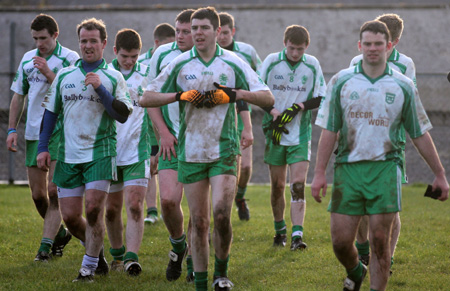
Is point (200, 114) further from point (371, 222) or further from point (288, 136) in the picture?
point (288, 136)

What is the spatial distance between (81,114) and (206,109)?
137 cm

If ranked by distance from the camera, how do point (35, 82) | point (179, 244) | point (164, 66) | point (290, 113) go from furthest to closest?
point (290, 113) < point (35, 82) < point (164, 66) < point (179, 244)

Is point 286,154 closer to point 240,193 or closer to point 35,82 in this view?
point 240,193

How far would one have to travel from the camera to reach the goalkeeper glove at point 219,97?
219 inches

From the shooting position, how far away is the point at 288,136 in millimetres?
8562

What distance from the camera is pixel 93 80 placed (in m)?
6.21

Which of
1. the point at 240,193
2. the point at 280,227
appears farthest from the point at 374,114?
the point at 240,193

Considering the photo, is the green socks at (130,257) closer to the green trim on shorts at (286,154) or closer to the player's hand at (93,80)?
the player's hand at (93,80)

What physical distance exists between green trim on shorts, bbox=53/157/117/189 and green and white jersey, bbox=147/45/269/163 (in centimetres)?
90

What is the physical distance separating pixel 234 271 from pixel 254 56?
322 centimetres

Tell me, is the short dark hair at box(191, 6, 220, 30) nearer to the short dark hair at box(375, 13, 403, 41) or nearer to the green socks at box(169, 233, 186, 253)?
the short dark hair at box(375, 13, 403, 41)

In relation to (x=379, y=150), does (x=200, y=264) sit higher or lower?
lower

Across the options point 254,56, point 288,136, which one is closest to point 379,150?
point 288,136

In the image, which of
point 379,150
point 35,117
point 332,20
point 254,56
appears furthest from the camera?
point 332,20
